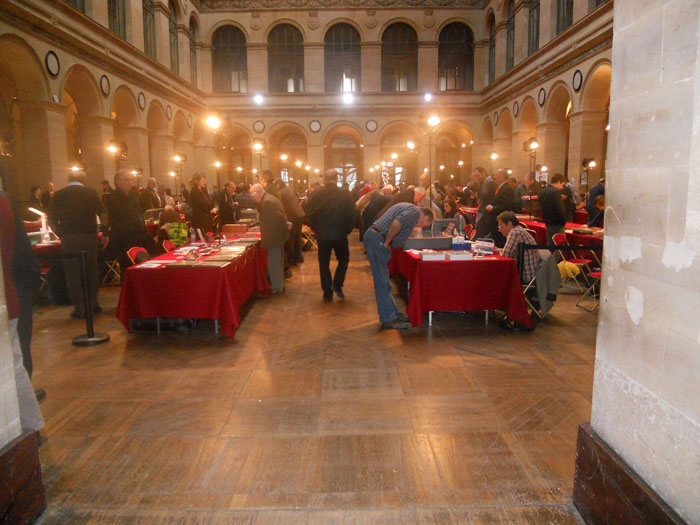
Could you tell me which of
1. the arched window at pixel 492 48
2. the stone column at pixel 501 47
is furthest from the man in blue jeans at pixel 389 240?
the arched window at pixel 492 48

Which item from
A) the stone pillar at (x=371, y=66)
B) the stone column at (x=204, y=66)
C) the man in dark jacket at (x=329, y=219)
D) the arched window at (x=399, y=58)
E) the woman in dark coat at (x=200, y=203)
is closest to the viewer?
the man in dark jacket at (x=329, y=219)

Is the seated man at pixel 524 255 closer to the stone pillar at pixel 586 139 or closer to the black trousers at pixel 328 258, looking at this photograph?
the black trousers at pixel 328 258

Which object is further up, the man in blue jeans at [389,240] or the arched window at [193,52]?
the arched window at [193,52]

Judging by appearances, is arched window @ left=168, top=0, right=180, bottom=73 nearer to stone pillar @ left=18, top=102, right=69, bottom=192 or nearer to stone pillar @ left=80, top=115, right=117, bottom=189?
stone pillar @ left=80, top=115, right=117, bottom=189

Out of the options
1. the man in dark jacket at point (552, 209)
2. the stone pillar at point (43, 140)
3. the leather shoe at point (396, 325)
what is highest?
the stone pillar at point (43, 140)

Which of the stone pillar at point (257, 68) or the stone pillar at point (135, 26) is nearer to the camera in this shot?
the stone pillar at point (135, 26)

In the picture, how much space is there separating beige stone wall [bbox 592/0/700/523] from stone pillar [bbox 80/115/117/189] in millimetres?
14834

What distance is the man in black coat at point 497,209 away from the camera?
261 inches

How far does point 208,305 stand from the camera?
16.0 feet

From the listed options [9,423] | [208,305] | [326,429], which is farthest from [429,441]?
[208,305]

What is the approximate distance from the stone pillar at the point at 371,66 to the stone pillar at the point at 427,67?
6.63 feet

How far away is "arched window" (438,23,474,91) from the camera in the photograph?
24.5 m

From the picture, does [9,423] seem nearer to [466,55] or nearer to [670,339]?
[670,339]

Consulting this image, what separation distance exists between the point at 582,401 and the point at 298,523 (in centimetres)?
225
